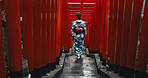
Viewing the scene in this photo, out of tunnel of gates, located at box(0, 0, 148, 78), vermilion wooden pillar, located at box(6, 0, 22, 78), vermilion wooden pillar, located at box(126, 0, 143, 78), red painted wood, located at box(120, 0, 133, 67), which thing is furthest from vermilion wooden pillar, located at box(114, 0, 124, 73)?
vermilion wooden pillar, located at box(6, 0, 22, 78)

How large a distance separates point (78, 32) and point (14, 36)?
4.24m

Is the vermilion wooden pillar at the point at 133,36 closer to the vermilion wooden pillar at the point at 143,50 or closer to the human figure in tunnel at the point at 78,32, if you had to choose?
the vermilion wooden pillar at the point at 143,50

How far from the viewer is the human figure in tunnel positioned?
5.70 metres

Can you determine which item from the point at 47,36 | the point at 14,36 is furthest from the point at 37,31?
the point at 14,36

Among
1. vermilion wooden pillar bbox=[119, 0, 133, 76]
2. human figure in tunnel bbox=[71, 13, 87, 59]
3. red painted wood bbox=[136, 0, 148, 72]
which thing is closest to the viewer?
red painted wood bbox=[136, 0, 148, 72]

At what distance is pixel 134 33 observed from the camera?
8.13 feet

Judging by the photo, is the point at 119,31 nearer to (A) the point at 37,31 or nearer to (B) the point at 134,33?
(B) the point at 134,33

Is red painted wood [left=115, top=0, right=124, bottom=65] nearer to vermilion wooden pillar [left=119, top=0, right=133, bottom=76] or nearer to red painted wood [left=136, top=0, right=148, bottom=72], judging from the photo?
vermilion wooden pillar [left=119, top=0, right=133, bottom=76]

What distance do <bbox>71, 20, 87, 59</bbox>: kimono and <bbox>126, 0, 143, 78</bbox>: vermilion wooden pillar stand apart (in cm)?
325

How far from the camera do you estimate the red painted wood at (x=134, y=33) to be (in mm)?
2379

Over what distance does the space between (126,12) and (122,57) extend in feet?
3.42

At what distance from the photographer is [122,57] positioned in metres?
2.87

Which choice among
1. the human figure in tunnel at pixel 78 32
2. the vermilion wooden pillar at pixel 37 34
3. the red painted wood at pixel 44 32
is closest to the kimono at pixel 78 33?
the human figure in tunnel at pixel 78 32

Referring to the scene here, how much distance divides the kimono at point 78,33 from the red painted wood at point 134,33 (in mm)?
3310
